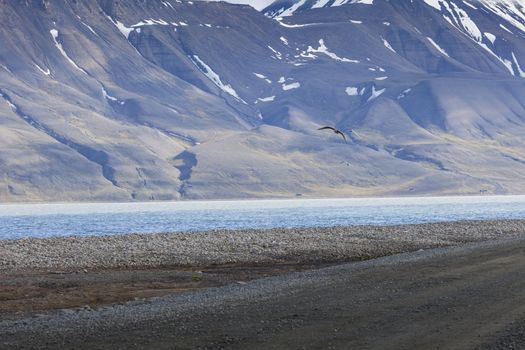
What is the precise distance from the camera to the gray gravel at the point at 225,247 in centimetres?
4888

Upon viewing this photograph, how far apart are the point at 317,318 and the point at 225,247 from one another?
1236 inches

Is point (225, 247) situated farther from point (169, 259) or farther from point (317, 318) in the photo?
point (317, 318)

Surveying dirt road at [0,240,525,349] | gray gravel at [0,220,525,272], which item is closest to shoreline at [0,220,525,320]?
gray gravel at [0,220,525,272]

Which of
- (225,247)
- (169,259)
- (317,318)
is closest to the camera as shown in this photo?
(317,318)

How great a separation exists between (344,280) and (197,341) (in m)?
12.6

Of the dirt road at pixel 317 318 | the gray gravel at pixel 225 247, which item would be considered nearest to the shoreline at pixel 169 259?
the gray gravel at pixel 225 247

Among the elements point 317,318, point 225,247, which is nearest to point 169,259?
point 225,247

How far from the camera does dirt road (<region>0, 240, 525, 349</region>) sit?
2281cm

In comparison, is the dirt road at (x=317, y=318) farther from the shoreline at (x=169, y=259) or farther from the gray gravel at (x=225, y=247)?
the gray gravel at (x=225, y=247)

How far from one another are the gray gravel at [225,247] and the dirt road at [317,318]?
14168mm

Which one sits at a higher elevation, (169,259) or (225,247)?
(225,247)

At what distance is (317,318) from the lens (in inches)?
1022

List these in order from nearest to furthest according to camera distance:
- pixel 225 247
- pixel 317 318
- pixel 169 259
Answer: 1. pixel 317 318
2. pixel 169 259
3. pixel 225 247

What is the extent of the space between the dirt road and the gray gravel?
1417cm
